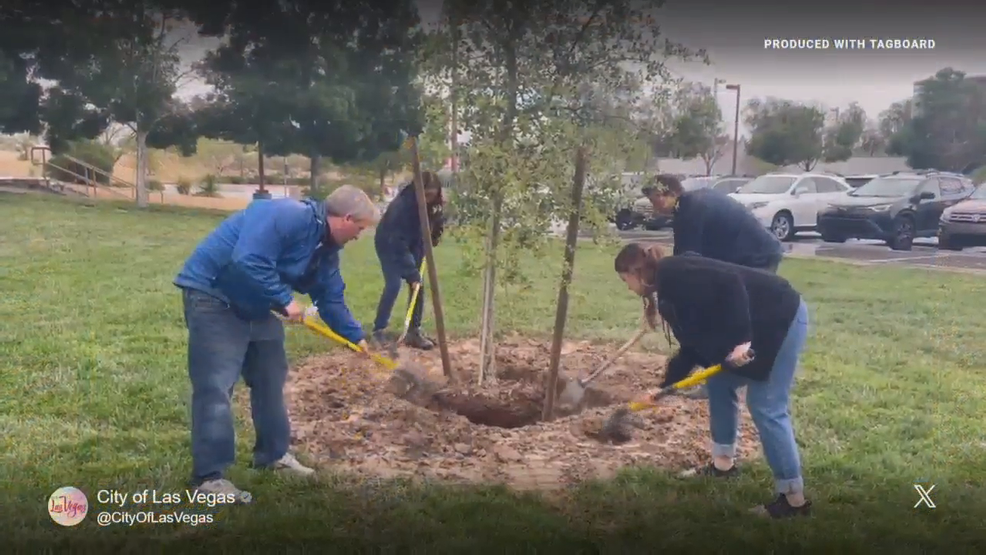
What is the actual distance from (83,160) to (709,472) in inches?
111

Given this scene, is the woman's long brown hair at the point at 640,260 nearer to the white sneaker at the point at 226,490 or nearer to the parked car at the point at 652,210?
the parked car at the point at 652,210

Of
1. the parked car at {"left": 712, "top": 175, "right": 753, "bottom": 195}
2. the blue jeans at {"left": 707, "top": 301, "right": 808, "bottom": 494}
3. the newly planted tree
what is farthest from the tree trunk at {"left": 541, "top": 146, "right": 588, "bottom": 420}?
the blue jeans at {"left": 707, "top": 301, "right": 808, "bottom": 494}

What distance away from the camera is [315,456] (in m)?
3.95

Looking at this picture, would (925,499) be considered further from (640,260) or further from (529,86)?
(529,86)

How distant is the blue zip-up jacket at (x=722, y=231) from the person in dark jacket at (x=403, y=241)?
1.11 m

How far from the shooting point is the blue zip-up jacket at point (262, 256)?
3.51 metres

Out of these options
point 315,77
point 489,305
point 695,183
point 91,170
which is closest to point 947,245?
point 695,183

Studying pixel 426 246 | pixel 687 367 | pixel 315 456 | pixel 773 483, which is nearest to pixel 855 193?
pixel 687 367

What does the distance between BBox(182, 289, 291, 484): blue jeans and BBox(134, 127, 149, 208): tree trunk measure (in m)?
0.42

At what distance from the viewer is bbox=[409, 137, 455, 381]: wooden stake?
3.92 meters

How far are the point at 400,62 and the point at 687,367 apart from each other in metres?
1.71

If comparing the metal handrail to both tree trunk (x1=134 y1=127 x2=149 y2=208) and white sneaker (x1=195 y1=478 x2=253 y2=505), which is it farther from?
white sneaker (x1=195 y1=478 x2=253 y2=505)

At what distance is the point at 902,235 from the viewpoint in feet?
12.3

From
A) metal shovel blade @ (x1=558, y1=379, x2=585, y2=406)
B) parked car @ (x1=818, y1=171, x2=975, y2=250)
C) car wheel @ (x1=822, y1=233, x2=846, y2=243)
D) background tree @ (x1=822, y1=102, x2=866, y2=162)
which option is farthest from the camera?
metal shovel blade @ (x1=558, y1=379, x2=585, y2=406)
